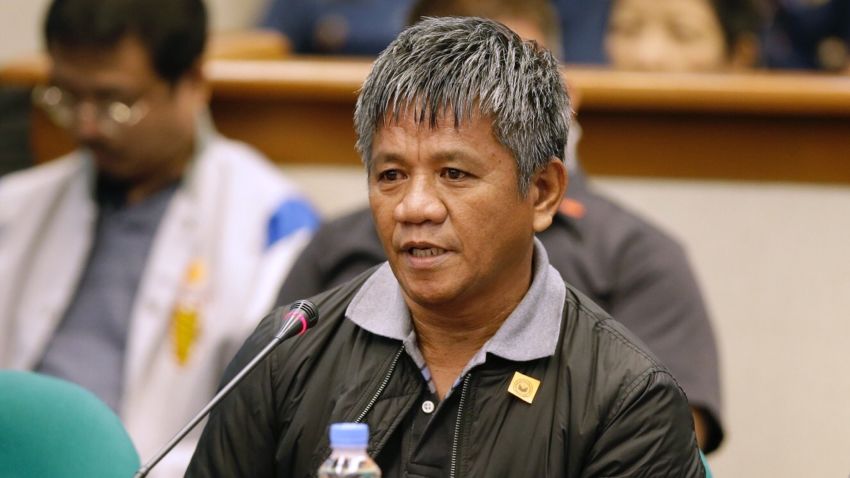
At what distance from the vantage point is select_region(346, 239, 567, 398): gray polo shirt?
68.2 inches

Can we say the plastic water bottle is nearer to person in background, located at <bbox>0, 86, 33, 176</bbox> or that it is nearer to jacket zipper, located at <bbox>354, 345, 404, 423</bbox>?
jacket zipper, located at <bbox>354, 345, 404, 423</bbox>

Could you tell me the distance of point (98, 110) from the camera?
2918mm

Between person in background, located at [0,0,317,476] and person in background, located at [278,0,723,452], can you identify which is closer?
person in background, located at [278,0,723,452]

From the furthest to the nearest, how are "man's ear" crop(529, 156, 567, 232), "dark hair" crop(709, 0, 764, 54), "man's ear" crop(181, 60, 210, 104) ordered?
"dark hair" crop(709, 0, 764, 54) → "man's ear" crop(181, 60, 210, 104) → "man's ear" crop(529, 156, 567, 232)

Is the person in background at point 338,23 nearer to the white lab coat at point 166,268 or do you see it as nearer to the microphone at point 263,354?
the white lab coat at point 166,268

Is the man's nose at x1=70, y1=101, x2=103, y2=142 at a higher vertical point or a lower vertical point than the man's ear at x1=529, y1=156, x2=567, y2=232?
lower

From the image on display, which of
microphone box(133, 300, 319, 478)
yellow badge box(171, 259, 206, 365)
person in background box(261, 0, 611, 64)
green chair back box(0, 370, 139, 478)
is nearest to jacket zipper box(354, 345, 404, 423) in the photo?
microphone box(133, 300, 319, 478)

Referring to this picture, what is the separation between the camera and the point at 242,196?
3.00 meters

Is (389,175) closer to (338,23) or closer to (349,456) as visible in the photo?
(349,456)

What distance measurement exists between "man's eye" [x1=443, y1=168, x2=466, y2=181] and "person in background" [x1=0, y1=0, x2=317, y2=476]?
1.20 m

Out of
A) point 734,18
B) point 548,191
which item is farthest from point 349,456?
point 734,18

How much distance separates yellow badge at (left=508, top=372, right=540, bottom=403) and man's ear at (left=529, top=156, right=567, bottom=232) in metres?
0.20

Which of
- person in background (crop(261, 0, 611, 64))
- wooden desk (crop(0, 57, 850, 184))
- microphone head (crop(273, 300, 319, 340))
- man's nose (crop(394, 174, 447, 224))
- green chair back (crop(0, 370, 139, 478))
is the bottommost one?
person in background (crop(261, 0, 611, 64))

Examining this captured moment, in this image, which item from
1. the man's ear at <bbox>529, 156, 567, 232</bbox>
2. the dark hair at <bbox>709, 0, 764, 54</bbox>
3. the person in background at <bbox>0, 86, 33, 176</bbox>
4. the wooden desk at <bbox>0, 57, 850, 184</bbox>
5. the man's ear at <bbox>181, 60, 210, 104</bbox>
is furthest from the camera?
the dark hair at <bbox>709, 0, 764, 54</bbox>
